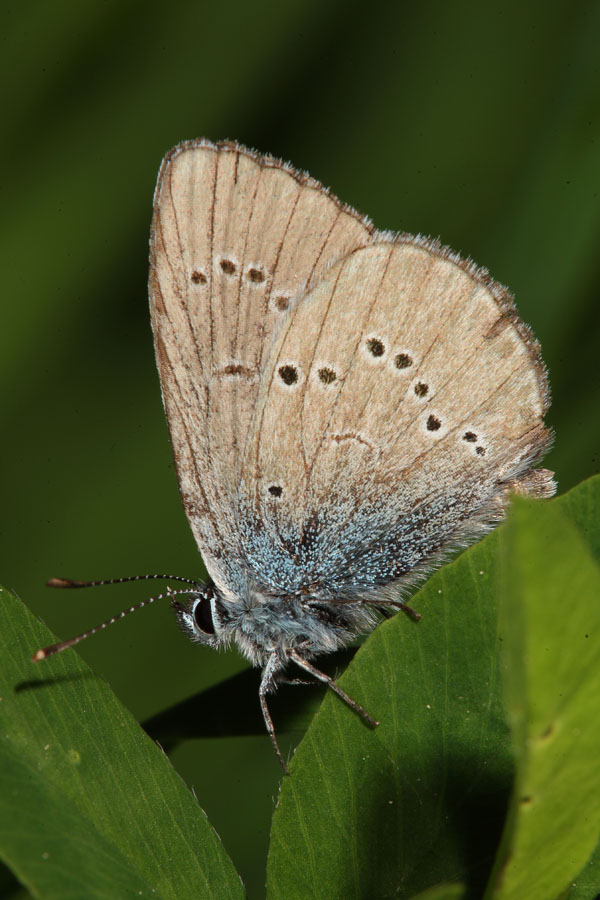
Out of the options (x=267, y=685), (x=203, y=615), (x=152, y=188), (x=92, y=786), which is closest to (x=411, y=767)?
(x=92, y=786)

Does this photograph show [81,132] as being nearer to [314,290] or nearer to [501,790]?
[314,290]

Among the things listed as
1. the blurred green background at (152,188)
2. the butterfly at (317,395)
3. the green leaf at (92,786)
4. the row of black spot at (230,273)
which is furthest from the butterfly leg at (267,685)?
the blurred green background at (152,188)

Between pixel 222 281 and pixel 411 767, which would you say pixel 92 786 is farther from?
pixel 222 281

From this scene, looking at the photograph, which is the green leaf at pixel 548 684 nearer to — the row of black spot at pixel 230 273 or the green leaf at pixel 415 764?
the green leaf at pixel 415 764

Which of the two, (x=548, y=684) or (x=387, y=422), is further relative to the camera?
(x=387, y=422)

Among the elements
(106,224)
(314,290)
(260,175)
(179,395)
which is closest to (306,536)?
(179,395)
